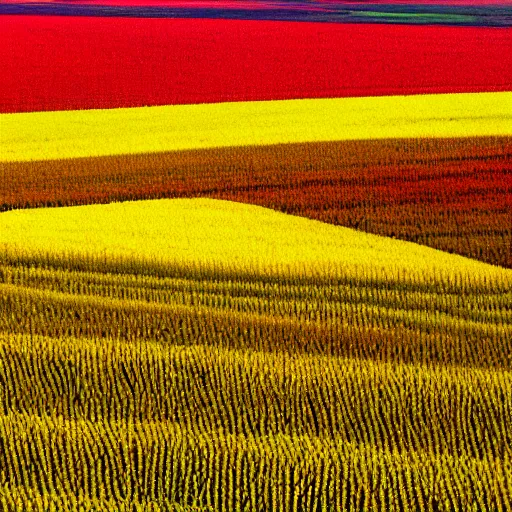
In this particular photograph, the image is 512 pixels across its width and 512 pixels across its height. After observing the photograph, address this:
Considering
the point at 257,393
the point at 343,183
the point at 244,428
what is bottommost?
the point at 244,428

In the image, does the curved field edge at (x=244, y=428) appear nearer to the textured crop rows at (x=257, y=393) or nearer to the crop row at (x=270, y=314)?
the textured crop rows at (x=257, y=393)

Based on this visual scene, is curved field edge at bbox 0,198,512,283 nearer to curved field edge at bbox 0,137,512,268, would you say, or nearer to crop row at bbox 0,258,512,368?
crop row at bbox 0,258,512,368

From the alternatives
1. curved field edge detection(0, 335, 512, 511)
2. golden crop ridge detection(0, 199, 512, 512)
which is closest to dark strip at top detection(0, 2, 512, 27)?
golden crop ridge detection(0, 199, 512, 512)

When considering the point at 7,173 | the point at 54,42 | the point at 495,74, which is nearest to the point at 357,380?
the point at 7,173

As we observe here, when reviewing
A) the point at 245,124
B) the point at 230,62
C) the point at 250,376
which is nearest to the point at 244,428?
the point at 250,376

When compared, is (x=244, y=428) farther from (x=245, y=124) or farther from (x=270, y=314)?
(x=245, y=124)

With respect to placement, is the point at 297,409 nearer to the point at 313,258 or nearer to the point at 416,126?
the point at 313,258

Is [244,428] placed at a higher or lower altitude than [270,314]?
lower
